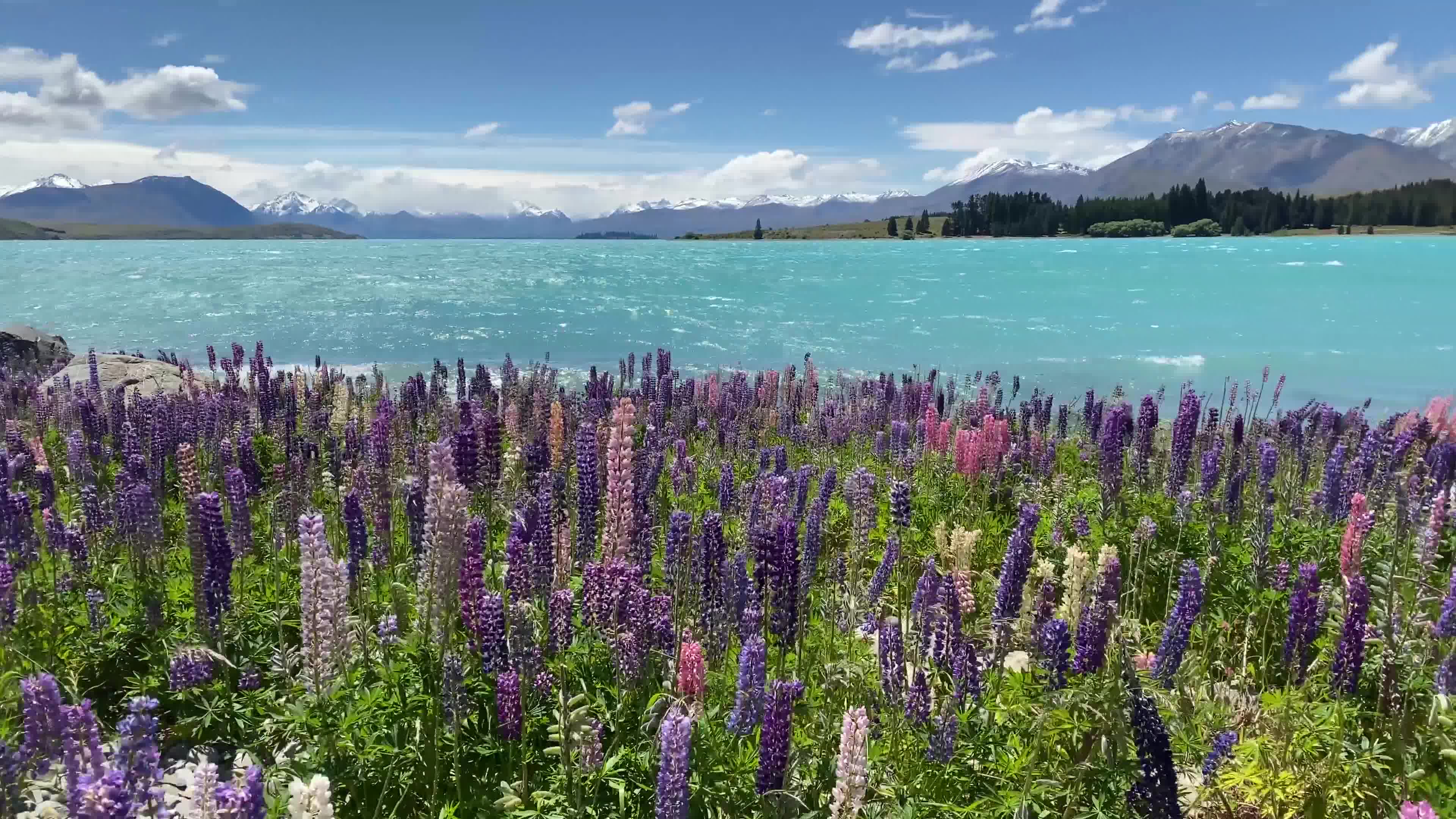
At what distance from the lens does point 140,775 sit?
268cm

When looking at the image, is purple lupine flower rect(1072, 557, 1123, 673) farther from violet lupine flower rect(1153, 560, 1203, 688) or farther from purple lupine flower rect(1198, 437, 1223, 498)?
purple lupine flower rect(1198, 437, 1223, 498)

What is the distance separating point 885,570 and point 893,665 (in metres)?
1.25

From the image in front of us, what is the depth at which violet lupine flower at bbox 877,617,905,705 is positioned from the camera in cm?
457

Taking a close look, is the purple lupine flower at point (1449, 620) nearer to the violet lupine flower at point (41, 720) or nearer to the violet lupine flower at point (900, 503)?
the violet lupine flower at point (900, 503)

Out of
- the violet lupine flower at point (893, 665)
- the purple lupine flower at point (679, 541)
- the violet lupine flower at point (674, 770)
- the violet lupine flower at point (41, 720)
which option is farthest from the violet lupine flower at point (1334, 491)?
the violet lupine flower at point (41, 720)

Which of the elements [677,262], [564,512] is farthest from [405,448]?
[677,262]

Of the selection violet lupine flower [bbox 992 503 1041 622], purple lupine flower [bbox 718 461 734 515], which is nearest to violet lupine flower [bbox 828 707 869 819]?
violet lupine flower [bbox 992 503 1041 622]

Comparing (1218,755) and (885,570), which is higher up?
(885,570)

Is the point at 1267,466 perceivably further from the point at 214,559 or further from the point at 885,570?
the point at 214,559

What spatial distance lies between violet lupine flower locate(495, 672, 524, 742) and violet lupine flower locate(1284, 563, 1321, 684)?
15.9 feet

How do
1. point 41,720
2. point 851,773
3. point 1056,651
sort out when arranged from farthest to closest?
1. point 1056,651
2. point 41,720
3. point 851,773

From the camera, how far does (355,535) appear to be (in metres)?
5.50

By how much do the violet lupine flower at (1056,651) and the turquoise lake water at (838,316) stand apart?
21875 millimetres

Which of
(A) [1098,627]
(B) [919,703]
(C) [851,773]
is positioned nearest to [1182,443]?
(A) [1098,627]
